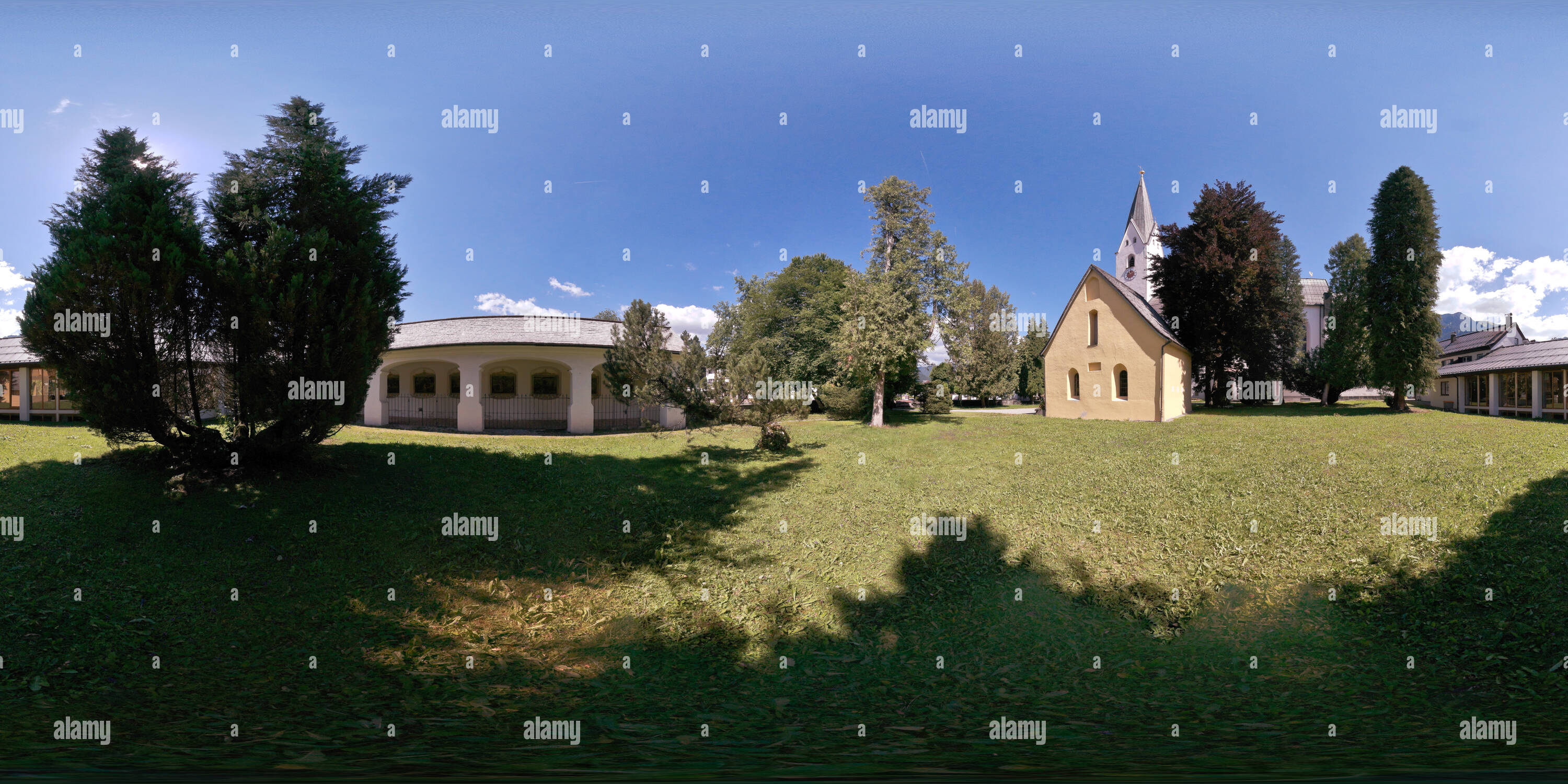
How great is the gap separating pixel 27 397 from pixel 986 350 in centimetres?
5564

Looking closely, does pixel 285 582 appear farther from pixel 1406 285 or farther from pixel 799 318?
pixel 1406 285

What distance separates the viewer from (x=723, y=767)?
144 inches

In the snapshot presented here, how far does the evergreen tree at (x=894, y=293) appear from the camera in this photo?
2462cm

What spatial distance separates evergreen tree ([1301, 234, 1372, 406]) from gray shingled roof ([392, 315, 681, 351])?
3377 centimetres

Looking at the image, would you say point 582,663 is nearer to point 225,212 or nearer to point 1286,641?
point 1286,641

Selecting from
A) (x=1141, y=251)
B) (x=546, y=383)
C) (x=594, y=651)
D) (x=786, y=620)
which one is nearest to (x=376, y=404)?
(x=546, y=383)

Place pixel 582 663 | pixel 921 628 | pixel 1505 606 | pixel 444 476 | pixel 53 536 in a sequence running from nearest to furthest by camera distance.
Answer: pixel 582 663, pixel 1505 606, pixel 921 628, pixel 53 536, pixel 444 476

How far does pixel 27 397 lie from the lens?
925 inches

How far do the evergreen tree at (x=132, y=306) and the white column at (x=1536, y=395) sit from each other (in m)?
47.8

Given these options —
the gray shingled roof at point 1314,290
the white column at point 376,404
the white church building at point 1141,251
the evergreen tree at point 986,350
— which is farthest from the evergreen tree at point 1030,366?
the white column at point 376,404

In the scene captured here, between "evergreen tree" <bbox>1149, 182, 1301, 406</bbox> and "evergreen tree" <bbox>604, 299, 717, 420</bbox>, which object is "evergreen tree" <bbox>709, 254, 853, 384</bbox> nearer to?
"evergreen tree" <bbox>604, 299, 717, 420</bbox>

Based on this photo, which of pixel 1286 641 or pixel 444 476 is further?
pixel 444 476

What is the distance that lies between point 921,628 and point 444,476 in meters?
11.2

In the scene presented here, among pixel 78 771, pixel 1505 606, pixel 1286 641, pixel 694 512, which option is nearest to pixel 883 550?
pixel 694 512
